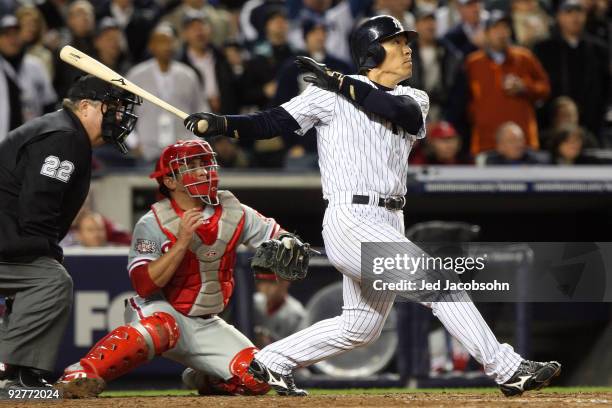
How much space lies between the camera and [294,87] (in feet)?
32.8

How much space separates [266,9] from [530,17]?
2570mm

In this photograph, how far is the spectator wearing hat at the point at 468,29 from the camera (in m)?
11.3

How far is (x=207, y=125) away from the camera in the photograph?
17.9 feet

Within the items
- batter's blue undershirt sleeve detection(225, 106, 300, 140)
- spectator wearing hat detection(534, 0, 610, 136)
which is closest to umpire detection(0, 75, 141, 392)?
batter's blue undershirt sleeve detection(225, 106, 300, 140)

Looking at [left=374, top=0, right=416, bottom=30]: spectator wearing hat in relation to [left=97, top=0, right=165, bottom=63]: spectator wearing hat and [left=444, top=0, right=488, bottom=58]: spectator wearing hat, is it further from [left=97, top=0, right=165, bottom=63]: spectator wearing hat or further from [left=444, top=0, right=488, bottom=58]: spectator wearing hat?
[left=97, top=0, right=165, bottom=63]: spectator wearing hat

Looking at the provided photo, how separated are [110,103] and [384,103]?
57.7 inches

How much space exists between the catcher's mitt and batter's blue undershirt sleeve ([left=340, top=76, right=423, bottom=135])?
0.77 m

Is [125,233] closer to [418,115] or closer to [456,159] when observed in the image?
[456,159]

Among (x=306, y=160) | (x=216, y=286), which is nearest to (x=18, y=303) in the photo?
(x=216, y=286)

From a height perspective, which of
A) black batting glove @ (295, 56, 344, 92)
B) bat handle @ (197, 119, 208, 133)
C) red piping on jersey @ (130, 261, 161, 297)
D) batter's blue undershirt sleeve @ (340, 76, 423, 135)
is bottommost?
red piping on jersey @ (130, 261, 161, 297)

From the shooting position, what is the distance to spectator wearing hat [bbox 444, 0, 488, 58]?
37.1 ft

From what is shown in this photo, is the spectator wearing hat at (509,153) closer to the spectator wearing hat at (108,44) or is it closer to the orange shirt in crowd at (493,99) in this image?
the orange shirt in crowd at (493,99)

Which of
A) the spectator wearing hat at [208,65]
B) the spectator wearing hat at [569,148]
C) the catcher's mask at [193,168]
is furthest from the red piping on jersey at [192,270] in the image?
the spectator wearing hat at [569,148]

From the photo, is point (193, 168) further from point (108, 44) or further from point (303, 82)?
point (108, 44)
